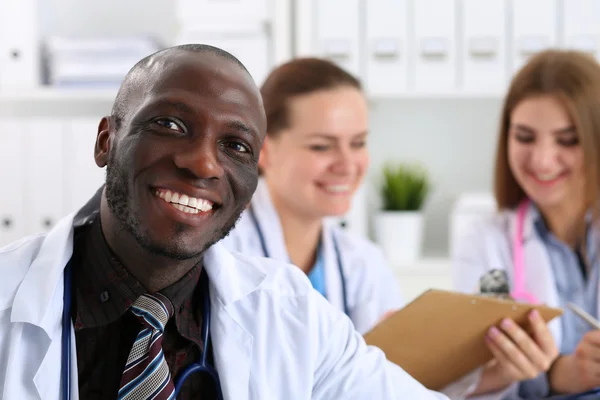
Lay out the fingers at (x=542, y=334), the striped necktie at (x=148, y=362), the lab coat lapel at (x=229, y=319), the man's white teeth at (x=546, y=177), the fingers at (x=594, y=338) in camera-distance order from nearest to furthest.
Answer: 1. the striped necktie at (x=148, y=362)
2. the lab coat lapel at (x=229, y=319)
3. the fingers at (x=542, y=334)
4. the fingers at (x=594, y=338)
5. the man's white teeth at (x=546, y=177)

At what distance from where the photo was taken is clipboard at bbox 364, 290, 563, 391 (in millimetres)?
1117

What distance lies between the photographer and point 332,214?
167 cm

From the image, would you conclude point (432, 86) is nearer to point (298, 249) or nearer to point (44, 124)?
point (298, 249)

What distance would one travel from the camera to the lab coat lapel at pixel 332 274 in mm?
A: 1583

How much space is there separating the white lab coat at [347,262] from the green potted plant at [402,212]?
32.5 inches

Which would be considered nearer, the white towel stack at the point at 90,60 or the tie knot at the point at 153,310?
the tie knot at the point at 153,310

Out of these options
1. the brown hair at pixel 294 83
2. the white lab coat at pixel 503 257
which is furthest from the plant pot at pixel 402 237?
→ the brown hair at pixel 294 83

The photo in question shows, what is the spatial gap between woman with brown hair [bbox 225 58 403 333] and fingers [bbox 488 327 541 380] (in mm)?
387

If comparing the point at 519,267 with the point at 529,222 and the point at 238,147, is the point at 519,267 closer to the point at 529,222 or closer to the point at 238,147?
the point at 529,222

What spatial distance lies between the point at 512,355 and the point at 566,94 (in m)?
0.68

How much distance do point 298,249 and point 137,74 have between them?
90cm

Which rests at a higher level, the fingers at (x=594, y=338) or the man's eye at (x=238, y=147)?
the man's eye at (x=238, y=147)

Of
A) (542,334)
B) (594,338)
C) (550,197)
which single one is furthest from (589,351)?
(550,197)

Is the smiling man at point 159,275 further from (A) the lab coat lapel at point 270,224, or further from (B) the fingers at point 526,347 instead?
(A) the lab coat lapel at point 270,224
